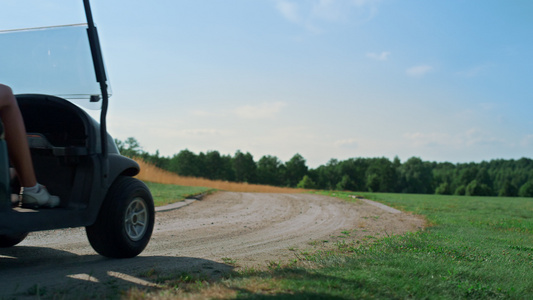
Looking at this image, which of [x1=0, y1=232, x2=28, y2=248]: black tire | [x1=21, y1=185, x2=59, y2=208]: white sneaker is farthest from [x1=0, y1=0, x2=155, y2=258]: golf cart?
[x1=0, y1=232, x2=28, y2=248]: black tire

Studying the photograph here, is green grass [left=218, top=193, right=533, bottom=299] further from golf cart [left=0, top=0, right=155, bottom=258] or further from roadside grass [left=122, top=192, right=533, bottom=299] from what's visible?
golf cart [left=0, top=0, right=155, bottom=258]

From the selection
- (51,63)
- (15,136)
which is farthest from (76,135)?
(15,136)

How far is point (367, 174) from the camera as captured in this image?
3912 inches

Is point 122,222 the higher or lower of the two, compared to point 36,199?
lower

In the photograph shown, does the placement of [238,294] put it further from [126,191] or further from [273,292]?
[126,191]

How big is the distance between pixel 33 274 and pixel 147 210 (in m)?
1.36

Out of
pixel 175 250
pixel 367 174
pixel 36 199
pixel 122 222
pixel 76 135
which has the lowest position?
pixel 175 250

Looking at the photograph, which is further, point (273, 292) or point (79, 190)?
point (79, 190)

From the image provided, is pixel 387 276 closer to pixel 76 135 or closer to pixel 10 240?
pixel 76 135

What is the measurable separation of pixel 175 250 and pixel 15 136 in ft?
8.08

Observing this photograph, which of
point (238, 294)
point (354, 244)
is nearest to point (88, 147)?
point (238, 294)

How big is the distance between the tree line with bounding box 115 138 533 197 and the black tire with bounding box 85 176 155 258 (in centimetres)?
6885

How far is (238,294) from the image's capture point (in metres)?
2.97

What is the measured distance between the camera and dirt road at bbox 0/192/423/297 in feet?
12.2
